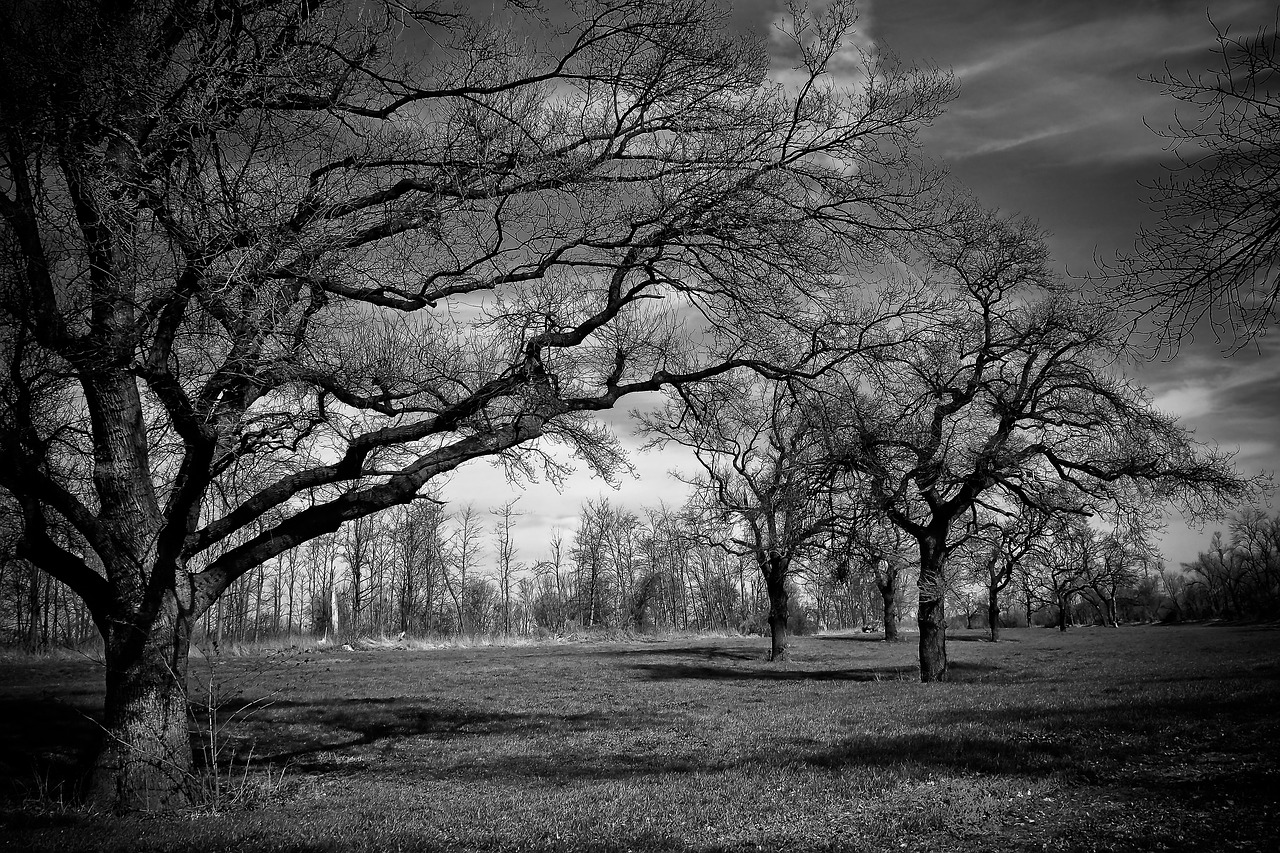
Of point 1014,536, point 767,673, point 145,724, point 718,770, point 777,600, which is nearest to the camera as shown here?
point 145,724

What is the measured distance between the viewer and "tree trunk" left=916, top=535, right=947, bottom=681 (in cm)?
2059

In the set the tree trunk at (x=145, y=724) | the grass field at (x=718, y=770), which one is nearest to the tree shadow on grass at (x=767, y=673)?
the grass field at (x=718, y=770)

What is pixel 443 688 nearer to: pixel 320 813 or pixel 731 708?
pixel 731 708

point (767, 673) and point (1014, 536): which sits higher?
point (1014, 536)

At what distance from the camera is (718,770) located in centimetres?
921

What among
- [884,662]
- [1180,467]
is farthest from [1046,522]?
[884,662]

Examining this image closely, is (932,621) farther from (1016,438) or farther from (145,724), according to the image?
(145,724)

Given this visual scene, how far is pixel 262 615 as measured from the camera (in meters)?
67.7

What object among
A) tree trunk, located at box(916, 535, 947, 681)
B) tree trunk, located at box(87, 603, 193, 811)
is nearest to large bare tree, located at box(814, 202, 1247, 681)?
tree trunk, located at box(916, 535, 947, 681)

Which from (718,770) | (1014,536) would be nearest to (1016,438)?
(1014,536)

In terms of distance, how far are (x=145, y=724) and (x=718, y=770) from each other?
6971 mm

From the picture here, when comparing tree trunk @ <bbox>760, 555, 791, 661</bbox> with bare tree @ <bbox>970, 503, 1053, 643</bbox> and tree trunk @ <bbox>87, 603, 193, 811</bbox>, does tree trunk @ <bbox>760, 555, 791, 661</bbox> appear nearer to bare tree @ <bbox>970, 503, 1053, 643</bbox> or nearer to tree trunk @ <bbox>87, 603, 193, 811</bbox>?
bare tree @ <bbox>970, 503, 1053, 643</bbox>

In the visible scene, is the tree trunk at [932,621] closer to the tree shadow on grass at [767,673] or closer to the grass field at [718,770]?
the tree shadow on grass at [767,673]

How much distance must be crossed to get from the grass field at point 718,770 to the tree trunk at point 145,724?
0.46 meters
